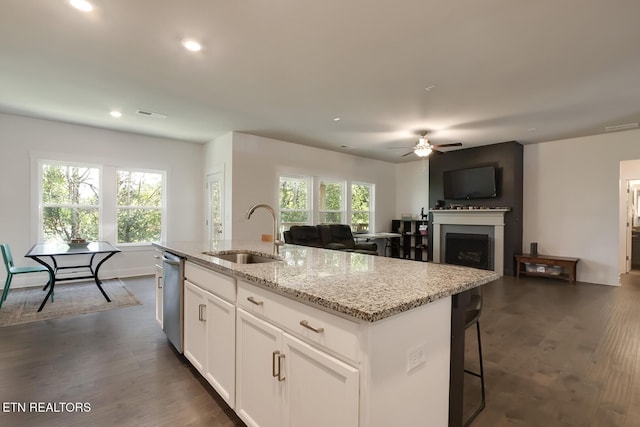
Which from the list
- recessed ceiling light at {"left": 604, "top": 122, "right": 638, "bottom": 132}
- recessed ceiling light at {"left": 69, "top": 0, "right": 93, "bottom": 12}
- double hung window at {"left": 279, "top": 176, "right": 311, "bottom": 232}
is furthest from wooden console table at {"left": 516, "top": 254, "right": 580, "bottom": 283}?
recessed ceiling light at {"left": 69, "top": 0, "right": 93, "bottom": 12}

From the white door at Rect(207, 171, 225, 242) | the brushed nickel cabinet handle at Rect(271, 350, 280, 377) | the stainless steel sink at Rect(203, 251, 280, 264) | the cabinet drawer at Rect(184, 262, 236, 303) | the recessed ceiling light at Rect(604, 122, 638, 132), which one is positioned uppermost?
the recessed ceiling light at Rect(604, 122, 638, 132)

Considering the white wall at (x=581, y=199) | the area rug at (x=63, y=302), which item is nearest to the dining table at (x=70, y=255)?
the area rug at (x=63, y=302)

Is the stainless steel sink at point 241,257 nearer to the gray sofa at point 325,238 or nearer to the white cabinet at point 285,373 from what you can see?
the white cabinet at point 285,373

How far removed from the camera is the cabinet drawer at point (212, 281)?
1.78 metres

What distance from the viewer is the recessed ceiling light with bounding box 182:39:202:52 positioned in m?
2.63

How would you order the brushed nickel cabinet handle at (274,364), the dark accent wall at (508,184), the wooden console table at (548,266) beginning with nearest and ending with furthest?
the brushed nickel cabinet handle at (274,364)
the wooden console table at (548,266)
the dark accent wall at (508,184)

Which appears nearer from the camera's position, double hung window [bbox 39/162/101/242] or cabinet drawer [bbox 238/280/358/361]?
cabinet drawer [bbox 238/280/358/361]

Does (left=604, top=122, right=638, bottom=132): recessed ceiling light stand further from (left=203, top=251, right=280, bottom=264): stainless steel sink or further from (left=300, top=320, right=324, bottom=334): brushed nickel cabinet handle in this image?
(left=300, top=320, right=324, bottom=334): brushed nickel cabinet handle

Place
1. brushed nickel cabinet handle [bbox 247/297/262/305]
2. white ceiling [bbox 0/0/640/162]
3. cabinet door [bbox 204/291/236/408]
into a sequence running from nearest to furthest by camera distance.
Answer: brushed nickel cabinet handle [bbox 247/297/262/305]
cabinet door [bbox 204/291/236/408]
white ceiling [bbox 0/0/640/162]

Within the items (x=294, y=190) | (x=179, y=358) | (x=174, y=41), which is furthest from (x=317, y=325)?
(x=294, y=190)

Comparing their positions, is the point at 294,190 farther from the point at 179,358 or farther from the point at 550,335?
the point at 550,335

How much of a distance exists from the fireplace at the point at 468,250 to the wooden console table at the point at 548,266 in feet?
1.98

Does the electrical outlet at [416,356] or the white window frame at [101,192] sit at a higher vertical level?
the white window frame at [101,192]

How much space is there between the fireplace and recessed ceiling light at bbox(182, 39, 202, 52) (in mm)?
6102
